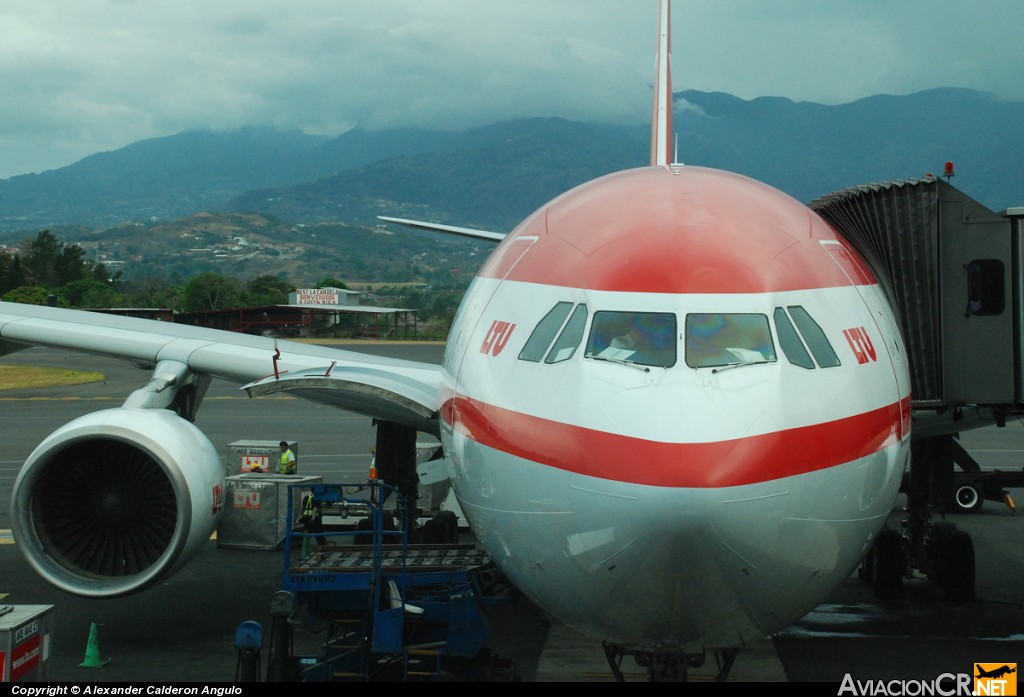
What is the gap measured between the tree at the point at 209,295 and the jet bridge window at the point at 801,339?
105 m

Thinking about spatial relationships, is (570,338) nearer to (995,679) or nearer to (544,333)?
(544,333)

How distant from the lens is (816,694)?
10.5m

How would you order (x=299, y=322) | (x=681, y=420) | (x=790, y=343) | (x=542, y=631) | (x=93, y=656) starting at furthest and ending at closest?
(x=299, y=322) → (x=542, y=631) → (x=93, y=656) → (x=790, y=343) → (x=681, y=420)

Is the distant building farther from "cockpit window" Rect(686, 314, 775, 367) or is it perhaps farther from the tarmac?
"cockpit window" Rect(686, 314, 775, 367)

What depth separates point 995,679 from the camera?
11.3 metres

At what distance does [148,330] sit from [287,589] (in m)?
6.12

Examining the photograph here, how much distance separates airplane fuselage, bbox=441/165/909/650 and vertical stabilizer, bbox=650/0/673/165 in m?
6.03

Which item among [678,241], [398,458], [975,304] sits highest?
[678,241]

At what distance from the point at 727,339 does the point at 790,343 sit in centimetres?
42

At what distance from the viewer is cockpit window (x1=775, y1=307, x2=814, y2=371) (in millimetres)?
6688

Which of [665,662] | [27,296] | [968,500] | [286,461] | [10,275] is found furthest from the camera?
[10,275]

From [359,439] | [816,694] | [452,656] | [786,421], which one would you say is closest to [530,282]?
Result: [786,421]

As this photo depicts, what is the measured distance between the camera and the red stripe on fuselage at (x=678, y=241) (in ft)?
23.2

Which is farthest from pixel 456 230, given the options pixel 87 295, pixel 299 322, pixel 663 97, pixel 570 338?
pixel 87 295
